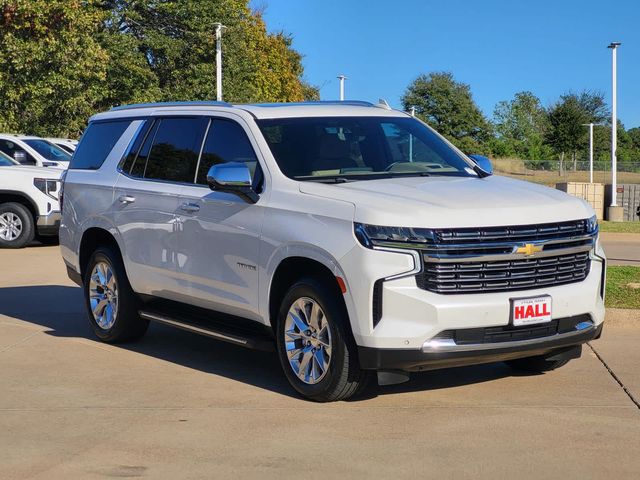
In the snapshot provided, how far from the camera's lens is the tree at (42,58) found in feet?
97.7

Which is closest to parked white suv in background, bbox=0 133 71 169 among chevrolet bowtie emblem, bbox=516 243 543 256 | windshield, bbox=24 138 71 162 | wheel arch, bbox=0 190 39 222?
windshield, bbox=24 138 71 162

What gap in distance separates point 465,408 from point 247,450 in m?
1.60

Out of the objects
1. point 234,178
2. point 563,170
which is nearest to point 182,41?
point 563,170

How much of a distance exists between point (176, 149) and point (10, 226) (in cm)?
1013

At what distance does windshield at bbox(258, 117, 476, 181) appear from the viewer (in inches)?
293

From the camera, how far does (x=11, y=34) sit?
29.6 m

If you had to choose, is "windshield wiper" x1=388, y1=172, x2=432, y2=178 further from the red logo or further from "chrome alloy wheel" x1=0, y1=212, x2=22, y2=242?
"chrome alloy wheel" x1=0, y1=212, x2=22, y2=242

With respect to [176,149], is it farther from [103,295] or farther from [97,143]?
[103,295]

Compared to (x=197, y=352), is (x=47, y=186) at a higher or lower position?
higher

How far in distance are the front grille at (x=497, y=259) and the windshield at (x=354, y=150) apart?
3.86ft

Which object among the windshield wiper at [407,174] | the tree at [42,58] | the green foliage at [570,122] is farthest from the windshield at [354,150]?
the green foliage at [570,122]

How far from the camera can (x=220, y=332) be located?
765 cm

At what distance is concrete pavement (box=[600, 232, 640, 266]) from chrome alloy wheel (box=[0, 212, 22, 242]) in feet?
30.8

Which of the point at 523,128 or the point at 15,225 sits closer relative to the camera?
the point at 15,225
